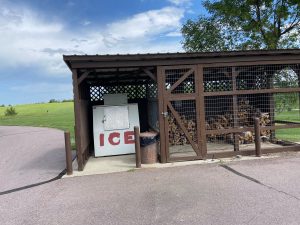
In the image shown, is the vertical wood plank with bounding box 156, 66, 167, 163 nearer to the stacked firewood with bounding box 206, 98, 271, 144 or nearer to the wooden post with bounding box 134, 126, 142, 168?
the wooden post with bounding box 134, 126, 142, 168

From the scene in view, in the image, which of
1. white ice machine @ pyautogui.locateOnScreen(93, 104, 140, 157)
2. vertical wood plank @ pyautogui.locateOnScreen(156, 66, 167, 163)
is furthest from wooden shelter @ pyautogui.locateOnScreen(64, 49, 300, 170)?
white ice machine @ pyautogui.locateOnScreen(93, 104, 140, 157)

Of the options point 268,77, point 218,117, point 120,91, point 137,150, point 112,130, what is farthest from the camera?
point 120,91

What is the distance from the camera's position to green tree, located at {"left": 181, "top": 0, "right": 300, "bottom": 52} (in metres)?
15.0

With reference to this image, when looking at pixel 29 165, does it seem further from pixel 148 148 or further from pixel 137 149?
pixel 148 148

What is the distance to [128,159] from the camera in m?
8.41

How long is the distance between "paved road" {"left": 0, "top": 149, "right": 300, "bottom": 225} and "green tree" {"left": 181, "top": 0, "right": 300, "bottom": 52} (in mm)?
10086

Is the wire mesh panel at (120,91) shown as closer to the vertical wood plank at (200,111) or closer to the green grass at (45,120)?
the green grass at (45,120)

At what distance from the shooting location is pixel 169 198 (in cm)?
502

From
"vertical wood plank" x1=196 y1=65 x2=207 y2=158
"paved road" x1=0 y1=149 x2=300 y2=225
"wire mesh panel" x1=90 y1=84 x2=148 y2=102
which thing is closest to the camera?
"paved road" x1=0 y1=149 x2=300 y2=225

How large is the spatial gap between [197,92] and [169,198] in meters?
3.47

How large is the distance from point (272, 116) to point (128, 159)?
509 cm

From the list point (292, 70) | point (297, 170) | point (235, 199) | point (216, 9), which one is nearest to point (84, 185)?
point (235, 199)

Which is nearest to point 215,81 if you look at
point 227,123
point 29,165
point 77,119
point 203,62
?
point 227,123

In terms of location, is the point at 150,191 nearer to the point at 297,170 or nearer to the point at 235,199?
the point at 235,199
